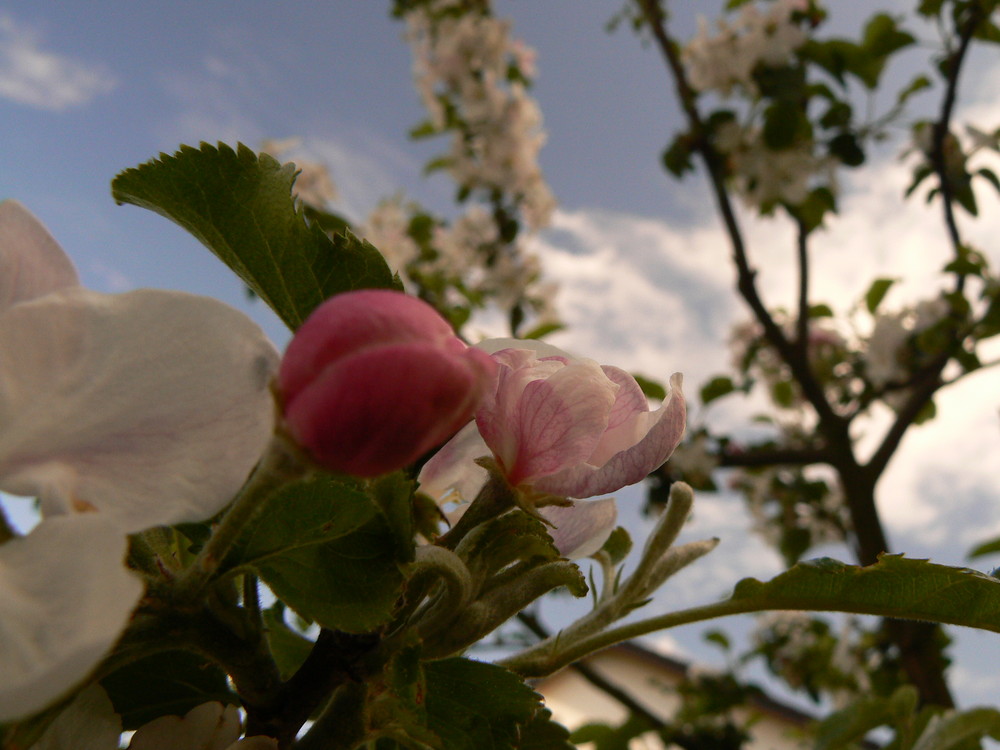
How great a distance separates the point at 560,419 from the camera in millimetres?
343

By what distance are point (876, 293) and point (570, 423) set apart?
2.84 m

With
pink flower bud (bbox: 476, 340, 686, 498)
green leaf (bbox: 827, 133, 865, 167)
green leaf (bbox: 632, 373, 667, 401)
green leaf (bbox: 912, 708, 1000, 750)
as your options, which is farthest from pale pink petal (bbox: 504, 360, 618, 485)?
green leaf (bbox: 827, 133, 865, 167)

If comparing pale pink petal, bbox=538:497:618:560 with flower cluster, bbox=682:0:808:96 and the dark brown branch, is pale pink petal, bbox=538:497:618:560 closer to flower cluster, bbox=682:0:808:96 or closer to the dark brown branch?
the dark brown branch

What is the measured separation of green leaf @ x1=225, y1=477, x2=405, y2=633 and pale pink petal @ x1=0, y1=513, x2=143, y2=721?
94 millimetres

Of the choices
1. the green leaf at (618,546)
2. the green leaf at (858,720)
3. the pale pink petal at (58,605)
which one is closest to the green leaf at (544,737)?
the green leaf at (618,546)

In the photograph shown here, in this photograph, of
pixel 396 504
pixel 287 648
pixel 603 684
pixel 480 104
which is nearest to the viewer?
pixel 396 504

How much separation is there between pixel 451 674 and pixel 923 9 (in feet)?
8.49

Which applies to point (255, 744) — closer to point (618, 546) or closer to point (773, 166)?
point (618, 546)

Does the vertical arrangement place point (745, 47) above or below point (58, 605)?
above

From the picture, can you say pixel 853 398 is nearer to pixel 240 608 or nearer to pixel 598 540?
pixel 598 540

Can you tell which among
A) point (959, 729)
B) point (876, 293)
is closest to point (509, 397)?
point (959, 729)

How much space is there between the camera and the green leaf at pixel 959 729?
67 cm

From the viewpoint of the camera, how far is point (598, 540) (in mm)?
439

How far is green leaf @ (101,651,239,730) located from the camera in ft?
1.22
